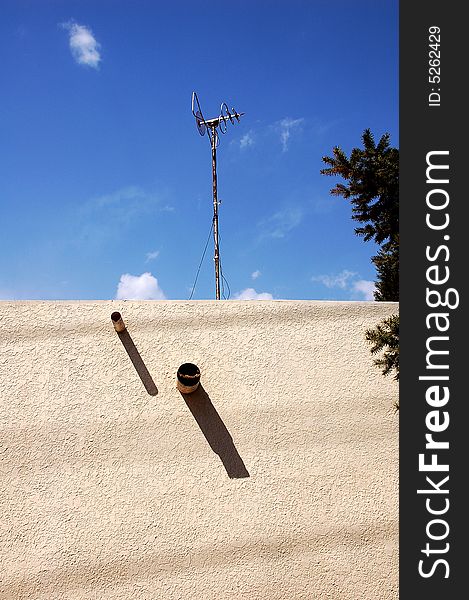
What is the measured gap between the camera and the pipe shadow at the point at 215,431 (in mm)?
3896

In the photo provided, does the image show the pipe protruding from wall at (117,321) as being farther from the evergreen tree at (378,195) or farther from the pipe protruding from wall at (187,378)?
the evergreen tree at (378,195)

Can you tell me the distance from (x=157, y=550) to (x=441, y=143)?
3.61 metres

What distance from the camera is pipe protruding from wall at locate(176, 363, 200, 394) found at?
3795 mm

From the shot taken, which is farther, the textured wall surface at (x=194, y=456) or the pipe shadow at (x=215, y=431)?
the pipe shadow at (x=215, y=431)

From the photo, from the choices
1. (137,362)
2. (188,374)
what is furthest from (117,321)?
(188,374)

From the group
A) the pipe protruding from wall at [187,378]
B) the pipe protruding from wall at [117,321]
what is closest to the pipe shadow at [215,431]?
the pipe protruding from wall at [187,378]

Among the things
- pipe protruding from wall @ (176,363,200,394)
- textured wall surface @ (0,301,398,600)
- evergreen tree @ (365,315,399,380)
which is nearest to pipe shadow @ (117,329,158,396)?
textured wall surface @ (0,301,398,600)

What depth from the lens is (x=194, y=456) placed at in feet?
12.7

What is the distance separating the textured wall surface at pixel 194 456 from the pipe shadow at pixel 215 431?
11 mm

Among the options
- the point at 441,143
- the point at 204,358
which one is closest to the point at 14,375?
the point at 204,358

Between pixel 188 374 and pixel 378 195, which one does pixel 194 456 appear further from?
pixel 378 195

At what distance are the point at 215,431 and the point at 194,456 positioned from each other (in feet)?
0.85

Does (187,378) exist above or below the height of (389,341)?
below

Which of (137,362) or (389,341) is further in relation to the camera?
(137,362)
